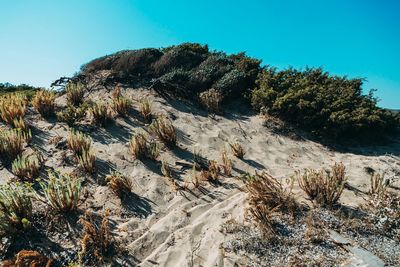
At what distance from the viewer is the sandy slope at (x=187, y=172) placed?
4.86 m

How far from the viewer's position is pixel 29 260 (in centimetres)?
427

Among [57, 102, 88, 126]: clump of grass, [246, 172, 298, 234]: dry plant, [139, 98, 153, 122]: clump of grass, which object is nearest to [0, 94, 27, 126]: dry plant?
[57, 102, 88, 126]: clump of grass

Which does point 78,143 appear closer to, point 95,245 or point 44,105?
point 44,105

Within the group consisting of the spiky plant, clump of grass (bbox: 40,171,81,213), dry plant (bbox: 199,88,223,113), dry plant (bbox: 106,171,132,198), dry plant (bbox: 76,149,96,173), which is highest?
dry plant (bbox: 199,88,223,113)

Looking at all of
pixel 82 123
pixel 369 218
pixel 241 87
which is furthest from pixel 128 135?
pixel 369 218

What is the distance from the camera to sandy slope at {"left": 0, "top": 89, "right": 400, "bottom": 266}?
4.86 metres

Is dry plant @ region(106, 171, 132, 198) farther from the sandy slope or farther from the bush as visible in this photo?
the bush

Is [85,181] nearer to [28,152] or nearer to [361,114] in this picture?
[28,152]

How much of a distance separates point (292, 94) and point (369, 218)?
5.50m

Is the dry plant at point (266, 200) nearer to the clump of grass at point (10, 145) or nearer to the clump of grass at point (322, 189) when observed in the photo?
the clump of grass at point (322, 189)

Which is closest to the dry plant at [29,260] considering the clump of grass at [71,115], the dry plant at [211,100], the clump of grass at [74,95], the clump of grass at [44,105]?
the clump of grass at [71,115]

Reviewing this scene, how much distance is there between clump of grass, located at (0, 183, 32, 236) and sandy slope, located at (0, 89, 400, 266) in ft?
2.46

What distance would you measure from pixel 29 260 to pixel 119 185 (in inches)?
77.2

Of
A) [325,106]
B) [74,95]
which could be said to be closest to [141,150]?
[74,95]
